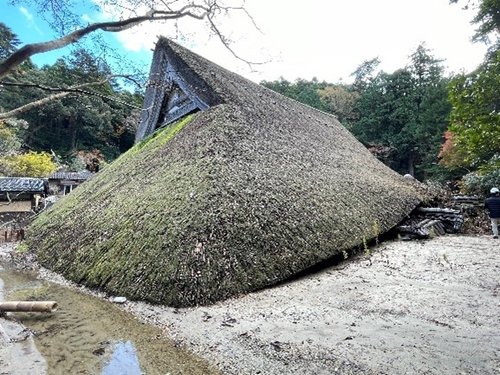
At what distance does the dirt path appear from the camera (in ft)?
9.17

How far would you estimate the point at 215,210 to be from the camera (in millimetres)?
5082

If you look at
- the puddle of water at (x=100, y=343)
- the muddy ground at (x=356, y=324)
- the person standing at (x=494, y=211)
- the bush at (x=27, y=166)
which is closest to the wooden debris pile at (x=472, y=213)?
the person standing at (x=494, y=211)

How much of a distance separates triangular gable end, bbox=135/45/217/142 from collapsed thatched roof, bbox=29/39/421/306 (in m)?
0.09

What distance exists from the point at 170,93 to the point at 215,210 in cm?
715

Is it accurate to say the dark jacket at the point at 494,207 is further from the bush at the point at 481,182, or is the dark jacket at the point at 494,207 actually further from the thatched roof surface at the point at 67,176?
the thatched roof surface at the point at 67,176

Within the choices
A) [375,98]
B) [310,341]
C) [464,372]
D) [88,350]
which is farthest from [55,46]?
[375,98]

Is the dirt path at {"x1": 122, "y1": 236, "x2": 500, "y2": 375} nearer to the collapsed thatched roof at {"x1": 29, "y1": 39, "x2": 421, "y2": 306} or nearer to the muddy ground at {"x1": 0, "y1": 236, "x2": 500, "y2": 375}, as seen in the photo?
the muddy ground at {"x1": 0, "y1": 236, "x2": 500, "y2": 375}

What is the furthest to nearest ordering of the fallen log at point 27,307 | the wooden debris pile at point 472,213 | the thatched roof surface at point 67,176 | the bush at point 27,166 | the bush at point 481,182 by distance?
the thatched roof surface at point 67,176
the bush at point 27,166
the bush at point 481,182
the wooden debris pile at point 472,213
the fallen log at point 27,307

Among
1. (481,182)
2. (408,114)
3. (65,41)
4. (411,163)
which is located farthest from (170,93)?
(411,163)

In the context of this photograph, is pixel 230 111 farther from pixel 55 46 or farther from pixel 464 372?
pixel 464 372

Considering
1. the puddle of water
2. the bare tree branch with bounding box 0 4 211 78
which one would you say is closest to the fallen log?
the puddle of water

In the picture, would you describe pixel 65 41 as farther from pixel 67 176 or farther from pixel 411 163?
pixel 411 163

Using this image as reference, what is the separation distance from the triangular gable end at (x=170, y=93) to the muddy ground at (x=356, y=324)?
612cm

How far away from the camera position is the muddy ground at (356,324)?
280cm
